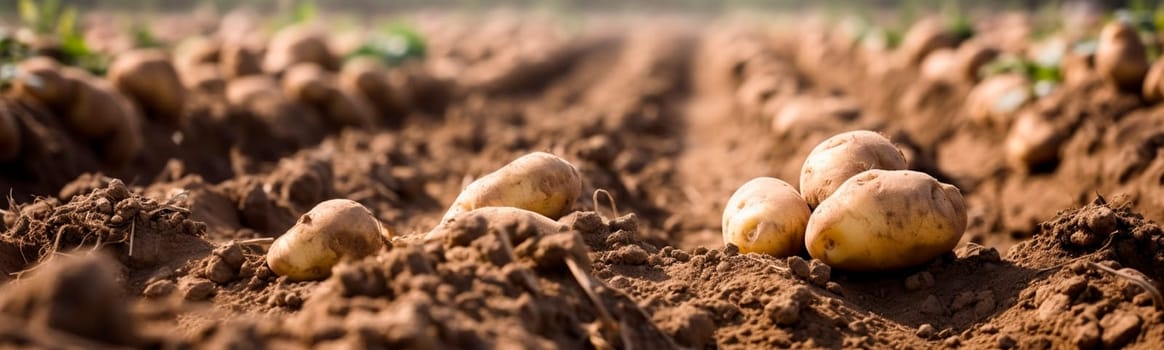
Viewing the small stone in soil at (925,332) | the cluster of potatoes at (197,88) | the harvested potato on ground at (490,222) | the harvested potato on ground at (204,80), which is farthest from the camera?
the harvested potato on ground at (204,80)

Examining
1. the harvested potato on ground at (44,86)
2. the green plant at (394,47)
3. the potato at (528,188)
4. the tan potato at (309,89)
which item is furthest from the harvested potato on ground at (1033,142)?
the green plant at (394,47)

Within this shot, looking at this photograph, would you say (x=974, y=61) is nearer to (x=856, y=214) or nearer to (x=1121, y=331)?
(x=856, y=214)

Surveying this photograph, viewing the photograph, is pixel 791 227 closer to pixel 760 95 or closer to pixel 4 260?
pixel 4 260

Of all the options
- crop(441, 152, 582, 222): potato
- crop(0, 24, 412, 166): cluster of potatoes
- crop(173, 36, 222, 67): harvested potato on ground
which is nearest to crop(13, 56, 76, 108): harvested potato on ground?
crop(0, 24, 412, 166): cluster of potatoes

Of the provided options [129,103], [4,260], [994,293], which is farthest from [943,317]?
[129,103]

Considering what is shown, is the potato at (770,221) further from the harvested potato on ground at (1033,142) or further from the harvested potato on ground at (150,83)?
the harvested potato on ground at (150,83)
